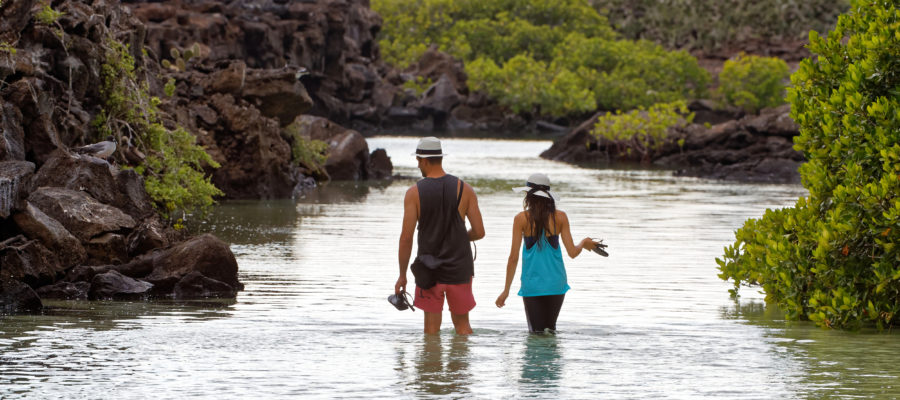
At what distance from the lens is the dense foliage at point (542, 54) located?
398 feet

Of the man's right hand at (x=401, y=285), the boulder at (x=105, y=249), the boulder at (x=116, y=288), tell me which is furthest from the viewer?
the boulder at (x=105, y=249)

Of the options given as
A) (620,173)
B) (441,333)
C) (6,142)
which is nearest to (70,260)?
(6,142)

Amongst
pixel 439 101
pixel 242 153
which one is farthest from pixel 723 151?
pixel 439 101

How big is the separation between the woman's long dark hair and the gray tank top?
2.33 feet

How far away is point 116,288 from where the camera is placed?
48.5 ft

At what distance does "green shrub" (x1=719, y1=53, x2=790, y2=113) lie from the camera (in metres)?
106

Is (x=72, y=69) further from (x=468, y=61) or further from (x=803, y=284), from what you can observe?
(x=468, y=61)

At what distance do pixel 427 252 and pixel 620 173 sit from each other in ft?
136

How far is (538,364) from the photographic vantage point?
10.5 metres

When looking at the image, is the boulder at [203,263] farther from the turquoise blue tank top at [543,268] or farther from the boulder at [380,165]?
the boulder at [380,165]

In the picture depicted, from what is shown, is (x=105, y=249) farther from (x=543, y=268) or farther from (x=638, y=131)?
(x=638, y=131)

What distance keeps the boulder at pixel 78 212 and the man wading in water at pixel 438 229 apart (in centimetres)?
661

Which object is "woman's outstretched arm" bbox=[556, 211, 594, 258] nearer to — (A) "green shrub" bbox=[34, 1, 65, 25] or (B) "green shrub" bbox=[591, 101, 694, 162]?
(A) "green shrub" bbox=[34, 1, 65, 25]

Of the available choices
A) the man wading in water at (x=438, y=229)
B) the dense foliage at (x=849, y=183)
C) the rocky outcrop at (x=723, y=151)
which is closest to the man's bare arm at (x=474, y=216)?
the man wading in water at (x=438, y=229)
